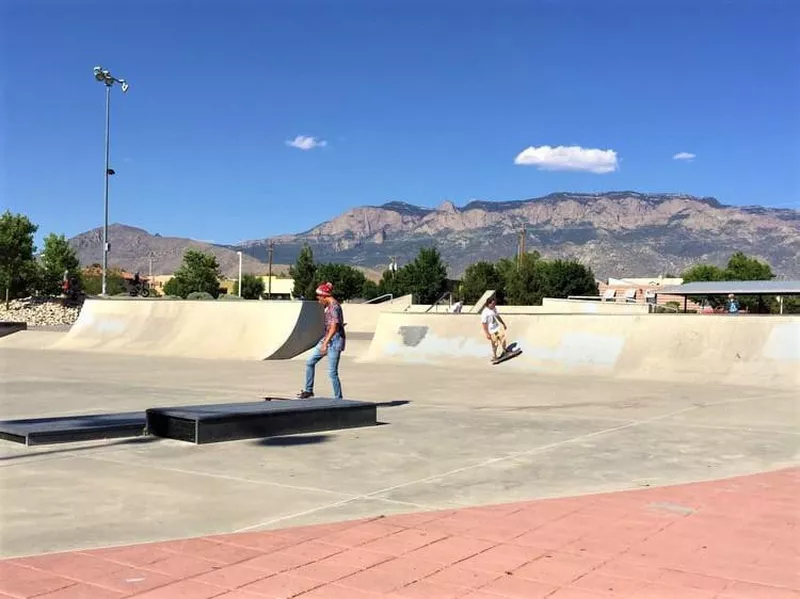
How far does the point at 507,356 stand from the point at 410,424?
7870 millimetres

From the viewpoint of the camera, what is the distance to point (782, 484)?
230 inches

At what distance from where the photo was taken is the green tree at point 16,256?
55.8 m

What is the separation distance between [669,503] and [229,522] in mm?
3010

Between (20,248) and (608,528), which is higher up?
(20,248)

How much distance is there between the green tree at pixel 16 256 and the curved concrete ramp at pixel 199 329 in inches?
1431

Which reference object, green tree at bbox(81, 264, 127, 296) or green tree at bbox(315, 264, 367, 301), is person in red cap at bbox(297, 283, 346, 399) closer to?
green tree at bbox(315, 264, 367, 301)

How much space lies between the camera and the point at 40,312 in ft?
152

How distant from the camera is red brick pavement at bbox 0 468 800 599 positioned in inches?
136

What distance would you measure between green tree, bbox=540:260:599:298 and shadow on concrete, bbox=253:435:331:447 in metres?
79.0

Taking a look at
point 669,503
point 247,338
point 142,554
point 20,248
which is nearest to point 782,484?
point 669,503

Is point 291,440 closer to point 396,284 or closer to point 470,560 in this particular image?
point 470,560

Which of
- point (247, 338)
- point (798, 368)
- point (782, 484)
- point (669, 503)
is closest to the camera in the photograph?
point (669, 503)

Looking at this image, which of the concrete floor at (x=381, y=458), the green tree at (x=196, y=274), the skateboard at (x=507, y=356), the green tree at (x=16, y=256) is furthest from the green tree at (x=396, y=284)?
the concrete floor at (x=381, y=458)

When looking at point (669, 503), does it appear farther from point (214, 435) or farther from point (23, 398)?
point (23, 398)
